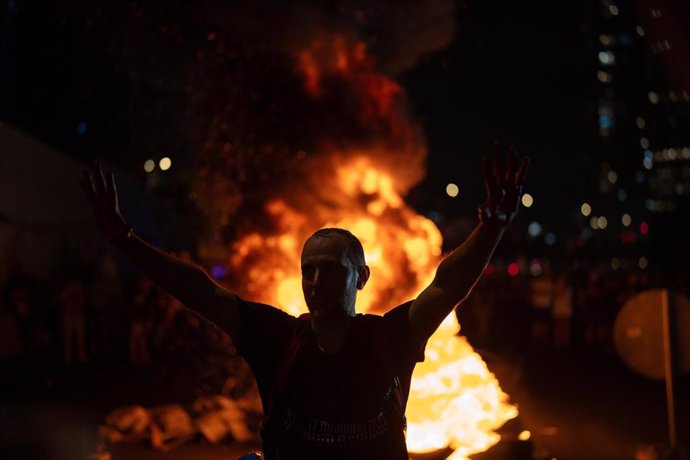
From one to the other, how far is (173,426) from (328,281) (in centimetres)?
606

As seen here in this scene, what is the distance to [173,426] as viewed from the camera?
301 inches

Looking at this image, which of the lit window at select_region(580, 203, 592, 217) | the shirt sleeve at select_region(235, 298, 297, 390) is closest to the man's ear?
the shirt sleeve at select_region(235, 298, 297, 390)

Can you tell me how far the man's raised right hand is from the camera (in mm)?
2238

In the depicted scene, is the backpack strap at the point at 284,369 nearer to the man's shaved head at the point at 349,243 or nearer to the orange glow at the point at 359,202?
the man's shaved head at the point at 349,243

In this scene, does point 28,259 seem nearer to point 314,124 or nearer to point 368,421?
point 314,124

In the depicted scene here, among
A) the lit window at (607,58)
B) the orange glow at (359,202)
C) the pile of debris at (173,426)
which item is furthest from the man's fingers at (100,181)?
the lit window at (607,58)

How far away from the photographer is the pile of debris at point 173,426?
24.7 ft

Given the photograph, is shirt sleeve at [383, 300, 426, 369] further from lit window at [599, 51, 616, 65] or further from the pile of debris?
lit window at [599, 51, 616, 65]

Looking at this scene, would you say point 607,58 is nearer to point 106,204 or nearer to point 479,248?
point 479,248

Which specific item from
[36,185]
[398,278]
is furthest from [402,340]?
[36,185]

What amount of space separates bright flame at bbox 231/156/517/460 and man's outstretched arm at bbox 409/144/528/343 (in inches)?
175

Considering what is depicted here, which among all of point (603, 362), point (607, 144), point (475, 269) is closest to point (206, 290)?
point (475, 269)

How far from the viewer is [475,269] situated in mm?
2068

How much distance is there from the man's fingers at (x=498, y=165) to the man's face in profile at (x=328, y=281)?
0.50 m
